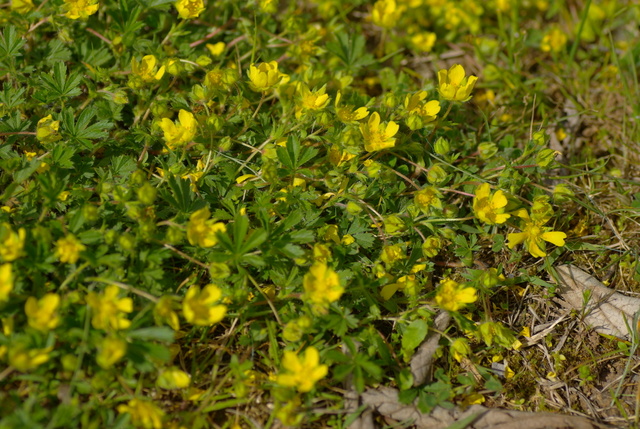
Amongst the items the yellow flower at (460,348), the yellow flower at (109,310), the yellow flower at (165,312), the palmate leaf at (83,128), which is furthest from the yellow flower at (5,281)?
the yellow flower at (460,348)

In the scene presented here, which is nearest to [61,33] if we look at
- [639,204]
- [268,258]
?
[268,258]

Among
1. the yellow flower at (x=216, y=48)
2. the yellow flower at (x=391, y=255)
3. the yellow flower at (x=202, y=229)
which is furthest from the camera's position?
the yellow flower at (x=216, y=48)

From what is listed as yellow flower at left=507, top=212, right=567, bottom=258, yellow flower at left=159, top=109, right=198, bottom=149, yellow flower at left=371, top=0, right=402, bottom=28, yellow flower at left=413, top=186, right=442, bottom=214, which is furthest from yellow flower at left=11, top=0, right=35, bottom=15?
yellow flower at left=507, top=212, right=567, bottom=258

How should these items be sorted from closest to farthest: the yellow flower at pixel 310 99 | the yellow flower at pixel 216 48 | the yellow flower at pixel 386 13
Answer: the yellow flower at pixel 310 99 → the yellow flower at pixel 216 48 → the yellow flower at pixel 386 13

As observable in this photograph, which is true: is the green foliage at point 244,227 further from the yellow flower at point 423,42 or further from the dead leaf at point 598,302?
the yellow flower at point 423,42

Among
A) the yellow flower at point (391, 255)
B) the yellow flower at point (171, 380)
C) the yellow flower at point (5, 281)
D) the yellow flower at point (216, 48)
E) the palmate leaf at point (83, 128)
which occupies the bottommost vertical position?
the yellow flower at point (171, 380)

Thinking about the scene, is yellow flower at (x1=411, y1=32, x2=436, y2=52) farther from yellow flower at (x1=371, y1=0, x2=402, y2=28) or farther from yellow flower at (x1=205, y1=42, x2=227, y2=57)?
yellow flower at (x1=205, y1=42, x2=227, y2=57)

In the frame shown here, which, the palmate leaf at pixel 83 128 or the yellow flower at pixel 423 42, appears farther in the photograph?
the yellow flower at pixel 423 42
